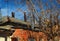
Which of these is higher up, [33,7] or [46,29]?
[33,7]

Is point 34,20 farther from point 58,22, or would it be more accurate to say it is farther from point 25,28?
point 25,28

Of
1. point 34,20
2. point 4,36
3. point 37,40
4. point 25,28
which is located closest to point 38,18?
point 34,20

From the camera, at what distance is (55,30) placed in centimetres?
3112

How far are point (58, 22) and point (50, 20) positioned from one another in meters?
0.98

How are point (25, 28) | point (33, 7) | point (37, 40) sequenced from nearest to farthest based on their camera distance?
1. point (33, 7)
2. point (25, 28)
3. point (37, 40)

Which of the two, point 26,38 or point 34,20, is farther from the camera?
point 26,38

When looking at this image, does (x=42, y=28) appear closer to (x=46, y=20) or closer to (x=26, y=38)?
(x=46, y=20)

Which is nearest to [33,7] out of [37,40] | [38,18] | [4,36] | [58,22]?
[38,18]

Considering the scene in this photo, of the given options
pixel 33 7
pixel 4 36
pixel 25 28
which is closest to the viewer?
pixel 33 7

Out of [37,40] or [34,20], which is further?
[37,40]

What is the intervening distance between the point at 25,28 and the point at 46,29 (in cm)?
1135

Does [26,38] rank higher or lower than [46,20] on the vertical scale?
lower

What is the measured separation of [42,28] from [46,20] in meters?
1.21

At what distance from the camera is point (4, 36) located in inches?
1357
